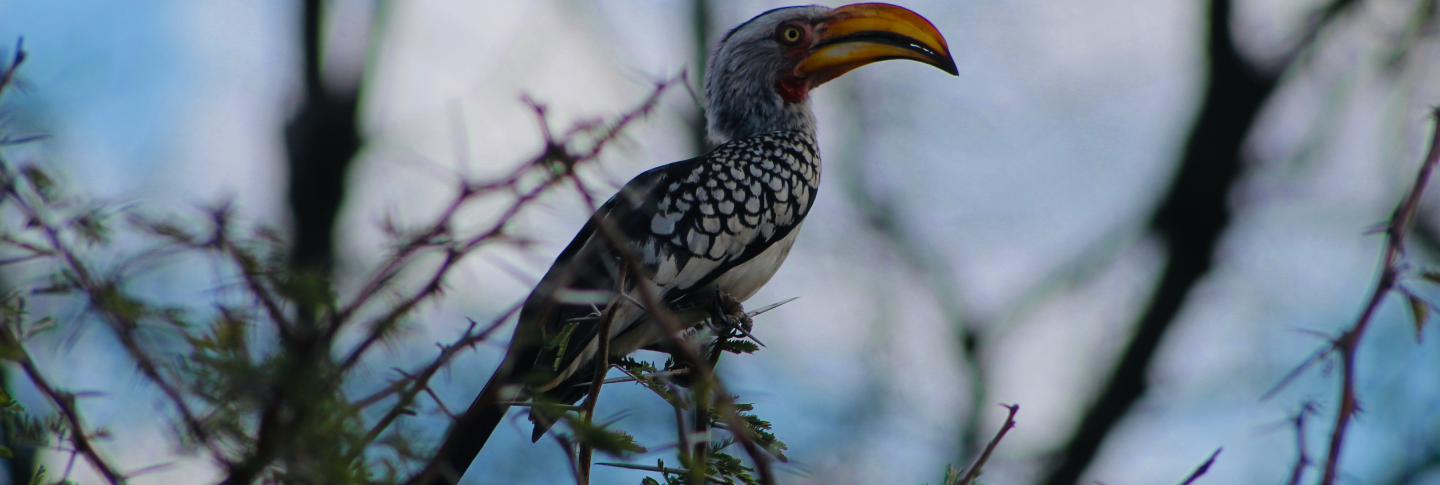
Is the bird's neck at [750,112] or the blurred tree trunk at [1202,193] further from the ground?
the blurred tree trunk at [1202,193]

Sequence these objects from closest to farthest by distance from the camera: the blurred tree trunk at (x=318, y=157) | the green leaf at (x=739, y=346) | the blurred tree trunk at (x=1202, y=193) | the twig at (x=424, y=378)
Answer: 1. the twig at (x=424, y=378)
2. the green leaf at (x=739, y=346)
3. the blurred tree trunk at (x=1202, y=193)
4. the blurred tree trunk at (x=318, y=157)

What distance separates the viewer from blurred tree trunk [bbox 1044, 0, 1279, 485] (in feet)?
27.9

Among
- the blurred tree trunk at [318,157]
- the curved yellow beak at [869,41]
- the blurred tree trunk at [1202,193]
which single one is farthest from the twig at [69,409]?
the blurred tree trunk at [1202,193]

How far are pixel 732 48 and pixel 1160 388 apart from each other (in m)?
6.51

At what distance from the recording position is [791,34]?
445 centimetres

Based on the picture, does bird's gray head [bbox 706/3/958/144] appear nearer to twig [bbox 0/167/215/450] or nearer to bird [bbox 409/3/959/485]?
bird [bbox 409/3/959/485]

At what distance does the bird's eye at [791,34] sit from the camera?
443cm

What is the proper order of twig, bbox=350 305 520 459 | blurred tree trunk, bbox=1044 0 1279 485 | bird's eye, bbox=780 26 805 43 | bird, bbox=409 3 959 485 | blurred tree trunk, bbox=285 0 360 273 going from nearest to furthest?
1. twig, bbox=350 305 520 459
2. bird, bbox=409 3 959 485
3. bird's eye, bbox=780 26 805 43
4. blurred tree trunk, bbox=1044 0 1279 485
5. blurred tree trunk, bbox=285 0 360 273

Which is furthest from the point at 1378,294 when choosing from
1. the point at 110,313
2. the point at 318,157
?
the point at 318,157

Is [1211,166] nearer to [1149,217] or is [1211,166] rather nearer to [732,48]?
[1149,217]

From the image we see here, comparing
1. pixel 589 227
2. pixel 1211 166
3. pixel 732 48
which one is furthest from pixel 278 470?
pixel 1211 166

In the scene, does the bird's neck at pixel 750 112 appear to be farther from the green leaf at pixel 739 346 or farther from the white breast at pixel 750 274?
the green leaf at pixel 739 346

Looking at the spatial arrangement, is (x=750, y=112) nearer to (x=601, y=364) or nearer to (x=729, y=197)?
(x=729, y=197)

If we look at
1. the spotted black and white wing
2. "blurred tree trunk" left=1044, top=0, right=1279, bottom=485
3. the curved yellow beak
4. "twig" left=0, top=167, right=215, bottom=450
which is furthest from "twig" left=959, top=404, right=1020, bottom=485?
"blurred tree trunk" left=1044, top=0, right=1279, bottom=485
